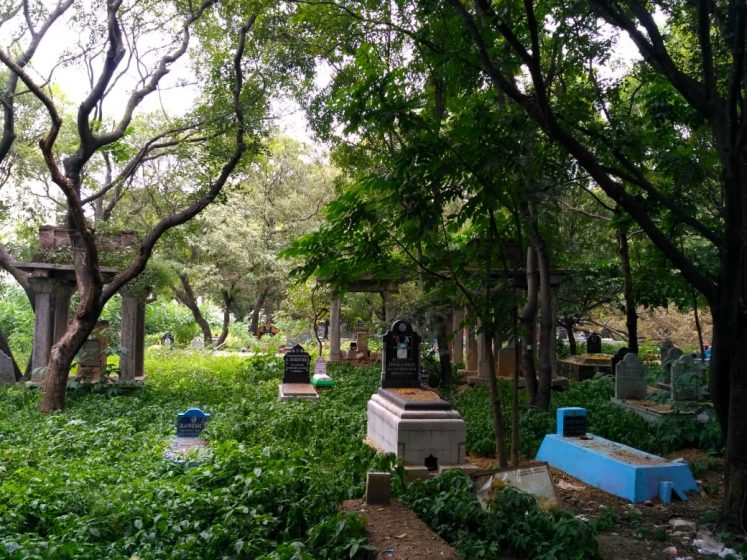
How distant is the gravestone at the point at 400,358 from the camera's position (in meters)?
9.99

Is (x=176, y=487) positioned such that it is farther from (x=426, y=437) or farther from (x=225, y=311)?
(x=225, y=311)

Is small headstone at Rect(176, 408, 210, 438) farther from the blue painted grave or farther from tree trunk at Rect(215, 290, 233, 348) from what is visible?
tree trunk at Rect(215, 290, 233, 348)

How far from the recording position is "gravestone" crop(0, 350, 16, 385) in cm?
1554

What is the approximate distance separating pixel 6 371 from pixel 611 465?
1476 centimetres

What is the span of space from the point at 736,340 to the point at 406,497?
3415mm

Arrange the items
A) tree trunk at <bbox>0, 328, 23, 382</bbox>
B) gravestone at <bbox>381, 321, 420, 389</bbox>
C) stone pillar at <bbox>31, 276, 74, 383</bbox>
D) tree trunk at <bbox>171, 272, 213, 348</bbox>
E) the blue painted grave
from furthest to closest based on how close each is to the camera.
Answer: tree trunk at <bbox>171, 272, 213, 348</bbox>, tree trunk at <bbox>0, 328, 23, 382</bbox>, stone pillar at <bbox>31, 276, 74, 383</bbox>, gravestone at <bbox>381, 321, 420, 389</bbox>, the blue painted grave

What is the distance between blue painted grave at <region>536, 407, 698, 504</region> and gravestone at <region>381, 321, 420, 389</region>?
2353mm

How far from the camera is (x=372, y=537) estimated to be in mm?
4547

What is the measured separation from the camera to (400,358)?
10.1 metres

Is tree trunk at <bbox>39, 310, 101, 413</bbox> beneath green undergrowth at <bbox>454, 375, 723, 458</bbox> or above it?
above

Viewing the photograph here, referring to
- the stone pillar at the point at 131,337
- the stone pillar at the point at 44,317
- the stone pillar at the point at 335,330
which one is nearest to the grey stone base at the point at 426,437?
the stone pillar at the point at 131,337

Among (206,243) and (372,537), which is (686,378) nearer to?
(372,537)

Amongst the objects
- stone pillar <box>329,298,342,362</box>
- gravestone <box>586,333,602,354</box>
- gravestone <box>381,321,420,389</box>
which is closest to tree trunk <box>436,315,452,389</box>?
gravestone <box>381,321,420,389</box>

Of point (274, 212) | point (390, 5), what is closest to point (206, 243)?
point (274, 212)
